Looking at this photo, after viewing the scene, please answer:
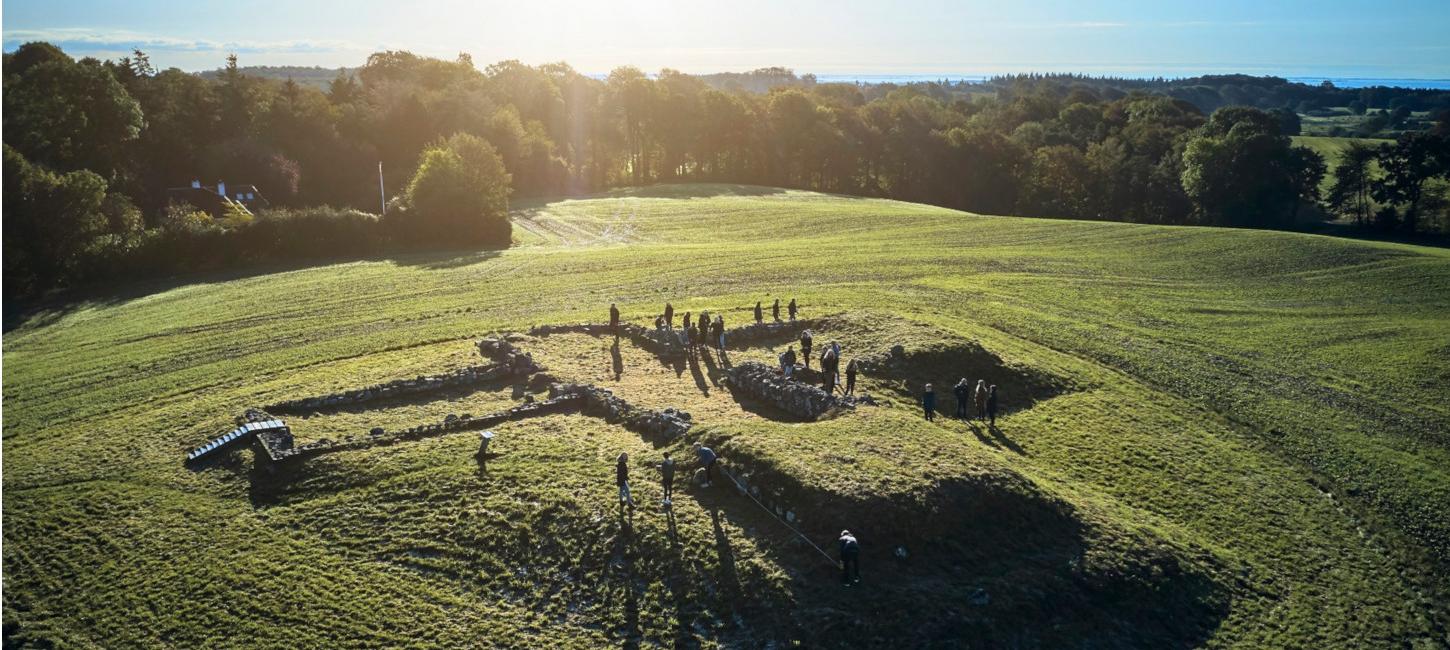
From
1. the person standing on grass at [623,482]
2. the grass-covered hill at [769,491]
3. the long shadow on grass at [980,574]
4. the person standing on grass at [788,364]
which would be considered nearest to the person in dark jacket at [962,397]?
the grass-covered hill at [769,491]

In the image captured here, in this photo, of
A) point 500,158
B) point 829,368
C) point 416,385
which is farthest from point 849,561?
point 500,158

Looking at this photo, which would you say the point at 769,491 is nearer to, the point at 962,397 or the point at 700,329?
the point at 962,397

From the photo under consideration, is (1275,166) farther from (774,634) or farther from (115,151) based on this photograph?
(115,151)

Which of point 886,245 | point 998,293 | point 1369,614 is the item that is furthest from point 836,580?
point 886,245

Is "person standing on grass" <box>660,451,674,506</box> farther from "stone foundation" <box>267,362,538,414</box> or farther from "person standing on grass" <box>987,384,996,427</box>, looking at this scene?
"stone foundation" <box>267,362,538,414</box>

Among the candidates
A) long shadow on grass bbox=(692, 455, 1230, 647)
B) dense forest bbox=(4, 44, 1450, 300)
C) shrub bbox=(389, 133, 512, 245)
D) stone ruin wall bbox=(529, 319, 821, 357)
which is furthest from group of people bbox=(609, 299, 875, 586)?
dense forest bbox=(4, 44, 1450, 300)

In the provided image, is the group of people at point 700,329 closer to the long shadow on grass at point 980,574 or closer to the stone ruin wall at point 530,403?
the stone ruin wall at point 530,403

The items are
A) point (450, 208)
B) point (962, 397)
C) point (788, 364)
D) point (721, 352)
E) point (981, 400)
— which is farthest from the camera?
point (450, 208)
